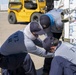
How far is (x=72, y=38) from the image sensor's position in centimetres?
554

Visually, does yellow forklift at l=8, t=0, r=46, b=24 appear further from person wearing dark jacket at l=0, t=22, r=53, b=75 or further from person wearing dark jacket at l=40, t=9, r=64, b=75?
person wearing dark jacket at l=0, t=22, r=53, b=75

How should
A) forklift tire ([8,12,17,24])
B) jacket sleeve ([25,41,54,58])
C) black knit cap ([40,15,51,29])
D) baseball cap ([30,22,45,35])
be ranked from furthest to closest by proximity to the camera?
forklift tire ([8,12,17,24]) < black knit cap ([40,15,51,29]) < jacket sleeve ([25,41,54,58]) < baseball cap ([30,22,45,35])

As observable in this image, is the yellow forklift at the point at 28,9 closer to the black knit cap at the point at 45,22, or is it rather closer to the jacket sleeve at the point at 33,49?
the black knit cap at the point at 45,22

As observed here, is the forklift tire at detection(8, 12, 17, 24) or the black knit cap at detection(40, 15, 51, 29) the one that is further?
the forklift tire at detection(8, 12, 17, 24)

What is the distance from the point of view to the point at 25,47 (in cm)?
455

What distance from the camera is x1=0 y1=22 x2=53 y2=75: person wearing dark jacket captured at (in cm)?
447

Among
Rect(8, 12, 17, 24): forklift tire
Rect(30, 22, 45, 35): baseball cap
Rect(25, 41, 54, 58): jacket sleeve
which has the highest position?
Rect(30, 22, 45, 35): baseball cap

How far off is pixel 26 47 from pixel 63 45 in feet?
3.68

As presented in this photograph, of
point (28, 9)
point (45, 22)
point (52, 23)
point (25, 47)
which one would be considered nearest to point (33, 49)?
point (25, 47)

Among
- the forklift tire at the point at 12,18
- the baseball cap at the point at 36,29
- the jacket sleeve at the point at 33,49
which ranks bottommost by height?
the forklift tire at the point at 12,18

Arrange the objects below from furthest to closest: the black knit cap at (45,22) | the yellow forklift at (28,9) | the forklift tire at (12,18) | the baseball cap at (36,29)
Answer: the forklift tire at (12,18) < the yellow forklift at (28,9) < the black knit cap at (45,22) < the baseball cap at (36,29)

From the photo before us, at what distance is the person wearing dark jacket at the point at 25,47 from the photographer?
14.7 feet

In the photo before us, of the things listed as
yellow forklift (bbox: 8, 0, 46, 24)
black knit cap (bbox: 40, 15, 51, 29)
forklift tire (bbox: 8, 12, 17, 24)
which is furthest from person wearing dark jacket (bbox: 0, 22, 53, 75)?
forklift tire (bbox: 8, 12, 17, 24)

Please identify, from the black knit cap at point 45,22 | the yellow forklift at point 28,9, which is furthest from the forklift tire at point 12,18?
the black knit cap at point 45,22
